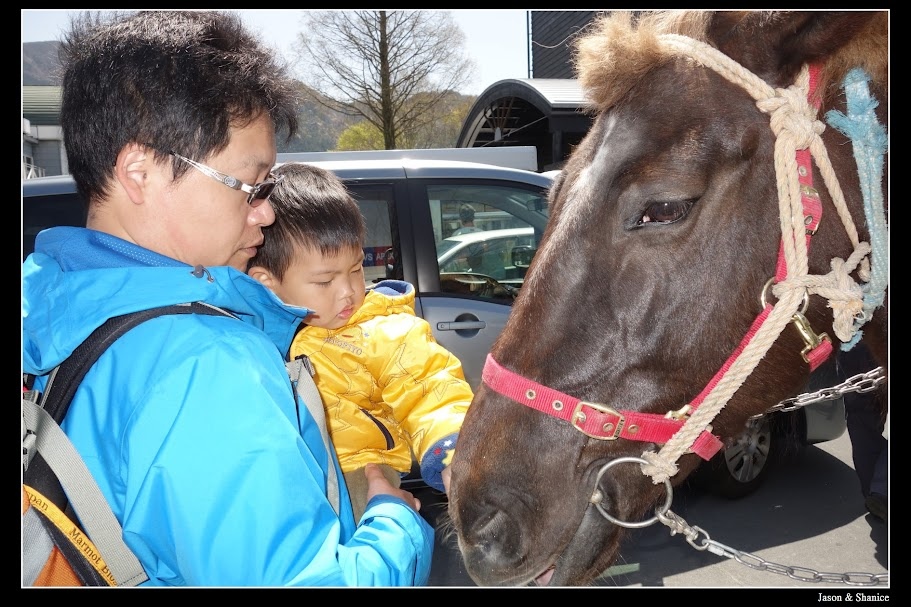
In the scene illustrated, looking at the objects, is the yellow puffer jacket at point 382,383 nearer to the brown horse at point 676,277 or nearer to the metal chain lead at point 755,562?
the brown horse at point 676,277

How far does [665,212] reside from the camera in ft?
4.42

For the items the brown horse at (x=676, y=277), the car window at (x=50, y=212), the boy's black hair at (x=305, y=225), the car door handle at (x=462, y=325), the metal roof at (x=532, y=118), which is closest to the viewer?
the brown horse at (x=676, y=277)

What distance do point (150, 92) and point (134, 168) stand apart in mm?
136

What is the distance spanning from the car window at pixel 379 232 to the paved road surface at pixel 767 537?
4.56 ft

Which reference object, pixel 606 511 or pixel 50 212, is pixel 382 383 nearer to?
pixel 606 511

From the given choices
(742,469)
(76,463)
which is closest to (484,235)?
Answer: (742,469)

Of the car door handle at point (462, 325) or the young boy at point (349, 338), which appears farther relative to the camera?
the car door handle at point (462, 325)

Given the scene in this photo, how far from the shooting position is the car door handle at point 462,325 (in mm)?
3717

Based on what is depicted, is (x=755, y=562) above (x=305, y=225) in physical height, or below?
below

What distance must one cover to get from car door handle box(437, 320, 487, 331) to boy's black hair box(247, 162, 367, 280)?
1.63 m

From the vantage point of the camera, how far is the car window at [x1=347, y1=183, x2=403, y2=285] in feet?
12.5

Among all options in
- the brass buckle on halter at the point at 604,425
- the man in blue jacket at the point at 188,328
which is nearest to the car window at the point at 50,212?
the man in blue jacket at the point at 188,328

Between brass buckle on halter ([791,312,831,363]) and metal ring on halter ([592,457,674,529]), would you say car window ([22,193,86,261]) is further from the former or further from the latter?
brass buckle on halter ([791,312,831,363])

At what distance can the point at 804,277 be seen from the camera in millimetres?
1309
